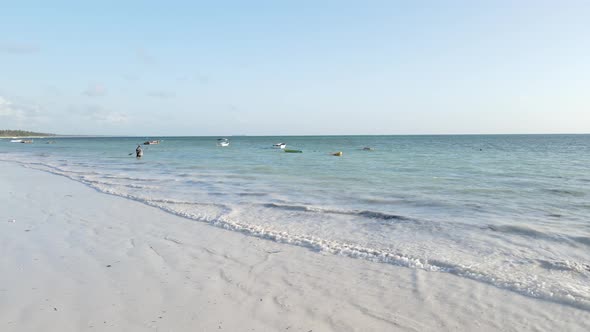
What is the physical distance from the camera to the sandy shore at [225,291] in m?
5.00

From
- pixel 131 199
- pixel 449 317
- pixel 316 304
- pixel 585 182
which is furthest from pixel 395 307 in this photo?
pixel 585 182

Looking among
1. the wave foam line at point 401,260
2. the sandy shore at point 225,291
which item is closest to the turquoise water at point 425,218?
the wave foam line at point 401,260

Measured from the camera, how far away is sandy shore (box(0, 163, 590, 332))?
197 inches

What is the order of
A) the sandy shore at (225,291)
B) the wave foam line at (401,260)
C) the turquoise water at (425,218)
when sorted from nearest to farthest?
the sandy shore at (225,291) < the wave foam line at (401,260) < the turquoise water at (425,218)

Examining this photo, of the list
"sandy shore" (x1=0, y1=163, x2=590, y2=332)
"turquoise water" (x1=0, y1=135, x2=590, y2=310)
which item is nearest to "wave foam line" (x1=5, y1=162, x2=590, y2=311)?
"turquoise water" (x1=0, y1=135, x2=590, y2=310)

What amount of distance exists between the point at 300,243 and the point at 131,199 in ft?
29.2

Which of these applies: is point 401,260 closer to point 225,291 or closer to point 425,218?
point 225,291

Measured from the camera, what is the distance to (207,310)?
529 centimetres

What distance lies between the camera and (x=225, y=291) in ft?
19.7

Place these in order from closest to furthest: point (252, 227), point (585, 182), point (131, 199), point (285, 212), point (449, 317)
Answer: point (449, 317)
point (252, 227)
point (285, 212)
point (131, 199)
point (585, 182)

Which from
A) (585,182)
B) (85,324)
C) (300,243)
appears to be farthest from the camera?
(585,182)

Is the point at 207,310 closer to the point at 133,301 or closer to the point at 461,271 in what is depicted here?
the point at 133,301

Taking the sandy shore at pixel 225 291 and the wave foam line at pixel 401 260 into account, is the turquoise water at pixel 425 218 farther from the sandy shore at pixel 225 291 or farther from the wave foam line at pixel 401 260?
the sandy shore at pixel 225 291

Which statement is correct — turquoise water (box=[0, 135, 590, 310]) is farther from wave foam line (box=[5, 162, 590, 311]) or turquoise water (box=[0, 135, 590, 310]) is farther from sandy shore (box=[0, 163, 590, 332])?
sandy shore (box=[0, 163, 590, 332])
